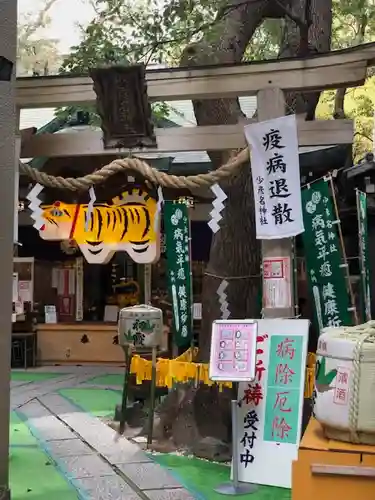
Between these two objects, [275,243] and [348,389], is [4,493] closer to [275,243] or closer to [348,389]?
[348,389]

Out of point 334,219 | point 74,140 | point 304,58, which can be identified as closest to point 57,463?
point 74,140

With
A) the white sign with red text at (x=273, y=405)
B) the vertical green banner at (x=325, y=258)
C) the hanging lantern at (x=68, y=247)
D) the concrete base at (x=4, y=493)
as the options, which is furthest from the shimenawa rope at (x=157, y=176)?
the hanging lantern at (x=68, y=247)

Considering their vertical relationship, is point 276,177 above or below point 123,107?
below

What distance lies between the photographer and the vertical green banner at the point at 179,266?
8.19m

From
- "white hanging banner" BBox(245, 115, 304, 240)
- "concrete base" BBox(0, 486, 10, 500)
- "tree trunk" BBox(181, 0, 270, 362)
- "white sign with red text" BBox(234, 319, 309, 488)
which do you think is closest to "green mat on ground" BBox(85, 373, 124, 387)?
"tree trunk" BBox(181, 0, 270, 362)

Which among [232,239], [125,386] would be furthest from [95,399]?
[232,239]

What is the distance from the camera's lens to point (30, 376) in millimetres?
12648

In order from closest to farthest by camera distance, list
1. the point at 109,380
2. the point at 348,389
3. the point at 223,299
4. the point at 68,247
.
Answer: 1. the point at 348,389
2. the point at 223,299
3. the point at 109,380
4. the point at 68,247

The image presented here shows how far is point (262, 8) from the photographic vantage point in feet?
27.5

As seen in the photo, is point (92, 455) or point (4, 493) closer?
point (4, 493)

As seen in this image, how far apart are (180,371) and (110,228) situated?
180cm

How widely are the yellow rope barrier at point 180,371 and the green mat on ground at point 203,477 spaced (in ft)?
2.78

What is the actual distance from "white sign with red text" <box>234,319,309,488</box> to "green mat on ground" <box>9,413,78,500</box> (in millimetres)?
1700

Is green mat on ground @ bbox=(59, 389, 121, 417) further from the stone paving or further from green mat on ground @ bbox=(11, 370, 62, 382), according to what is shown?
green mat on ground @ bbox=(11, 370, 62, 382)
